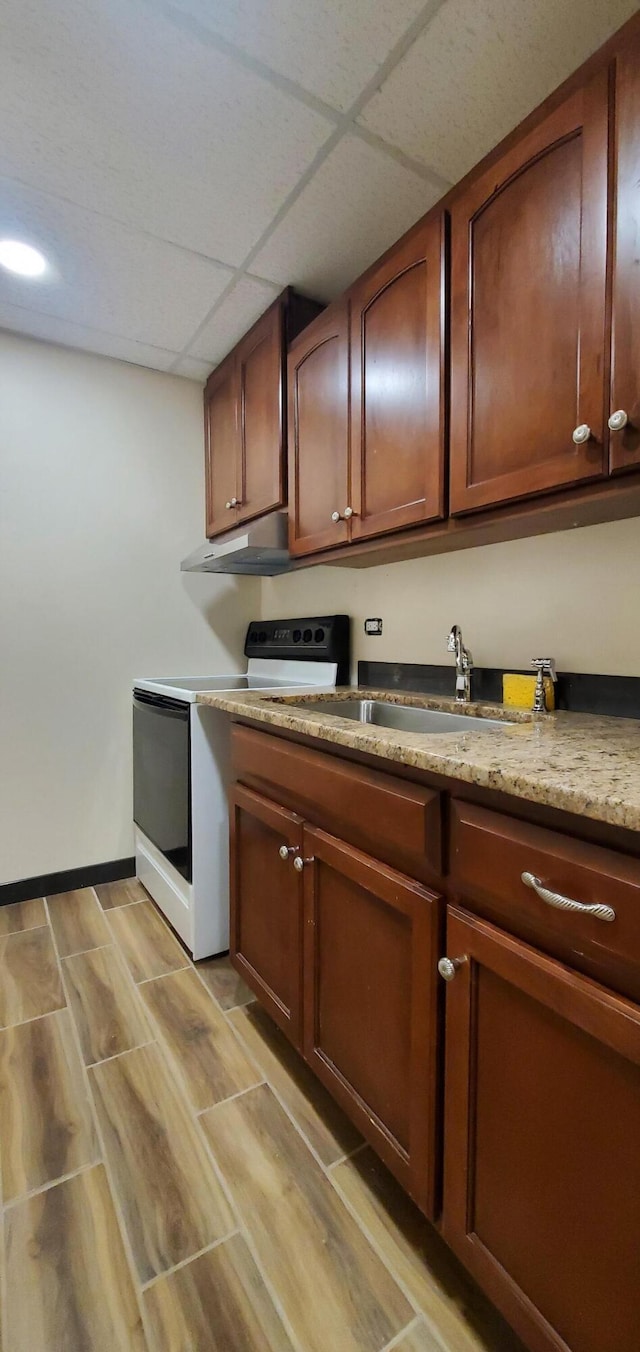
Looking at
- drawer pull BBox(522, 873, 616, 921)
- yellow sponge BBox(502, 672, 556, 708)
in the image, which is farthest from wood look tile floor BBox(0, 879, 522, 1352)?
yellow sponge BBox(502, 672, 556, 708)

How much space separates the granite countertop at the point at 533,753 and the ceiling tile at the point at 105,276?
1.48 m

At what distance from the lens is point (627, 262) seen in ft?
2.85

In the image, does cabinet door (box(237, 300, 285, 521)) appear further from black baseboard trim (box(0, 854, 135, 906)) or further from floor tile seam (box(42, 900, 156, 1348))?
floor tile seam (box(42, 900, 156, 1348))

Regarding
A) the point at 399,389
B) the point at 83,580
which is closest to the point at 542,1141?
the point at 399,389

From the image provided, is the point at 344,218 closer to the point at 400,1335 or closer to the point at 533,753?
the point at 533,753

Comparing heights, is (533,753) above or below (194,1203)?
above

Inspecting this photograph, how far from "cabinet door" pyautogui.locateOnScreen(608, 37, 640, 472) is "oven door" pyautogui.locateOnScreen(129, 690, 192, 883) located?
1410mm

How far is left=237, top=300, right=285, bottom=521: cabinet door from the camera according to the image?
1851 mm

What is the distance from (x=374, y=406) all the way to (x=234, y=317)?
91 centimetres

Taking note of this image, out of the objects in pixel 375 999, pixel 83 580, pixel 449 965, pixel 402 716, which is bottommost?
pixel 375 999

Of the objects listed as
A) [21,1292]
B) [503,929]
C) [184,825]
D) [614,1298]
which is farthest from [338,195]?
[21,1292]

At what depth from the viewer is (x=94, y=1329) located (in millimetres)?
818

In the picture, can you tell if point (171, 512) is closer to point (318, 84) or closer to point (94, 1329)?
point (318, 84)

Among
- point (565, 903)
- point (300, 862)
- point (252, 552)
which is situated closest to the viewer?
point (565, 903)
